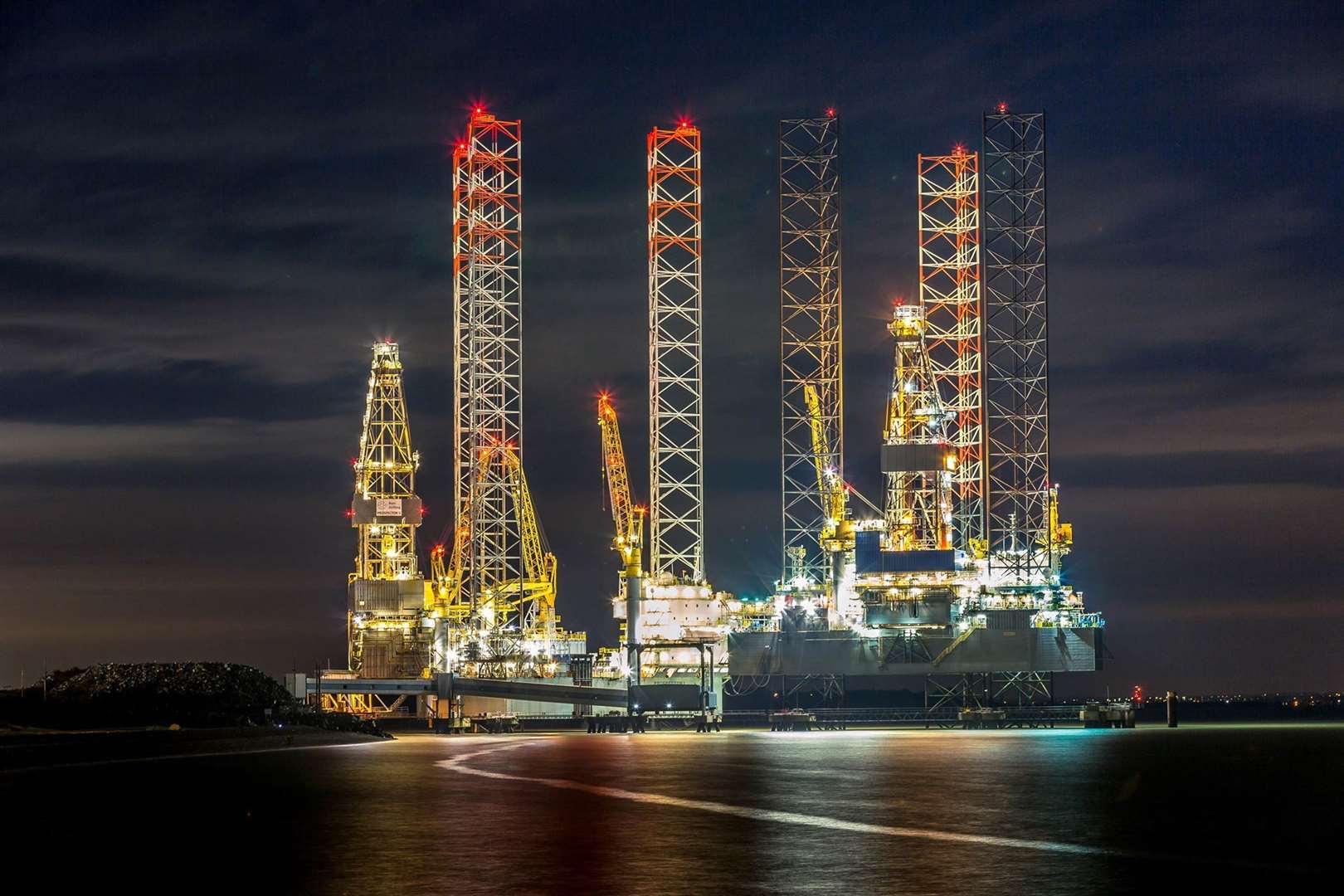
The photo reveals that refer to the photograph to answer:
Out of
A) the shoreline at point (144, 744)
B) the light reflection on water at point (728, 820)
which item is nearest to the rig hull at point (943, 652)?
the shoreline at point (144, 744)

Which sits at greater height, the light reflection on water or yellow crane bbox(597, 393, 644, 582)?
yellow crane bbox(597, 393, 644, 582)

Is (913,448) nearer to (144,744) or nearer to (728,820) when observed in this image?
(144,744)

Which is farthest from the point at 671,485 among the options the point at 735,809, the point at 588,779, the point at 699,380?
the point at 735,809

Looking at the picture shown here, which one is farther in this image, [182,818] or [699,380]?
[699,380]

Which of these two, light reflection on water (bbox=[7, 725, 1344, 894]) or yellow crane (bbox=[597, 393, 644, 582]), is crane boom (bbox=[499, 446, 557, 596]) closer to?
yellow crane (bbox=[597, 393, 644, 582])

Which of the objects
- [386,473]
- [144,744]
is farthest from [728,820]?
[386,473]

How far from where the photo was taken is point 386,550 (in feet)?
325

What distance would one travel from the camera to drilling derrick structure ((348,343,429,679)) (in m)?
97.9

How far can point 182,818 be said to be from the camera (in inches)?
951

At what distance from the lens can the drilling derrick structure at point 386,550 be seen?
321ft

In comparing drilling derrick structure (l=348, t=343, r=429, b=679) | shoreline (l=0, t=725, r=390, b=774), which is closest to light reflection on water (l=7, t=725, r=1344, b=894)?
shoreline (l=0, t=725, r=390, b=774)

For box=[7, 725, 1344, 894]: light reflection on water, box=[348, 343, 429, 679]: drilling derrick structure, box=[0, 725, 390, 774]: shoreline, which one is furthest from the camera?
box=[348, 343, 429, 679]: drilling derrick structure

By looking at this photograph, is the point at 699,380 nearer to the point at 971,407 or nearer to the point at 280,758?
the point at 971,407

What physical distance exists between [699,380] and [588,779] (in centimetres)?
6432
